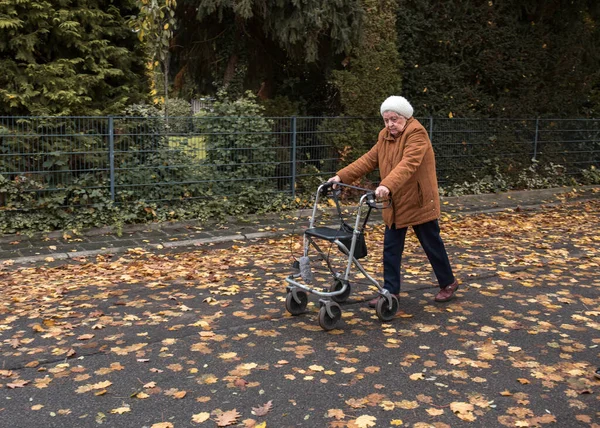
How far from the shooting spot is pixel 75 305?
6.32 meters

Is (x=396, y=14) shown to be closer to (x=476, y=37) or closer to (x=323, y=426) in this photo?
(x=476, y=37)

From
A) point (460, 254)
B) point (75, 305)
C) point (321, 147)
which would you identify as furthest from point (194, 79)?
point (75, 305)

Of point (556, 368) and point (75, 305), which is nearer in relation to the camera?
point (556, 368)

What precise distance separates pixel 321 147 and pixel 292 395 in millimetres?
8371

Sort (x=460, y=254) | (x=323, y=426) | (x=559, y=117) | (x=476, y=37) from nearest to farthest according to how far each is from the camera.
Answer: (x=323, y=426), (x=460, y=254), (x=476, y=37), (x=559, y=117)

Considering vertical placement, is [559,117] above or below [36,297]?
above

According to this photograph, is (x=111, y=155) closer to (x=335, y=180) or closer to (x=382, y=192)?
(x=335, y=180)

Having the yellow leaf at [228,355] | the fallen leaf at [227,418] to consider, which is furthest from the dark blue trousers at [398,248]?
the fallen leaf at [227,418]

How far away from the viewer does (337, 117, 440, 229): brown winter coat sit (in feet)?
18.8

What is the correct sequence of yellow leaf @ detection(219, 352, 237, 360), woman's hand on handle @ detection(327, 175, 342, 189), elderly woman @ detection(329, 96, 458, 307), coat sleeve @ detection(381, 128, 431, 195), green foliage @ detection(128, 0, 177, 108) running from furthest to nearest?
1. green foliage @ detection(128, 0, 177, 108)
2. woman's hand on handle @ detection(327, 175, 342, 189)
3. elderly woman @ detection(329, 96, 458, 307)
4. coat sleeve @ detection(381, 128, 431, 195)
5. yellow leaf @ detection(219, 352, 237, 360)

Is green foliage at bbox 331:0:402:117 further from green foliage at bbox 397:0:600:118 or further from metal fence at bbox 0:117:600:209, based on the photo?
green foliage at bbox 397:0:600:118

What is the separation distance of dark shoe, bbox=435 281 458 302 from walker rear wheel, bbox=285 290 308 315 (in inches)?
53.0

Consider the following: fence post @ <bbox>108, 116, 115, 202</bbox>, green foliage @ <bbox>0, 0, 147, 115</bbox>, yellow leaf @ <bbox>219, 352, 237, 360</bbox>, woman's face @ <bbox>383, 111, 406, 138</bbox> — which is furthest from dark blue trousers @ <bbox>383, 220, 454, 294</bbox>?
green foliage @ <bbox>0, 0, 147, 115</bbox>

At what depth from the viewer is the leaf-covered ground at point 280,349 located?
4.09 metres
